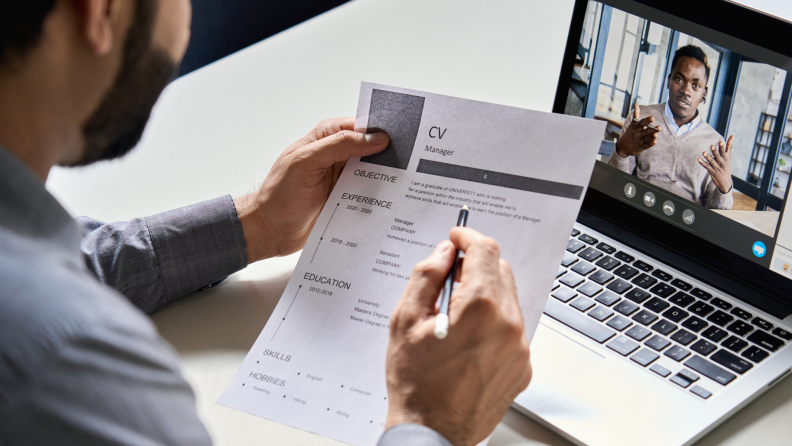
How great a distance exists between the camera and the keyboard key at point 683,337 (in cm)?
69

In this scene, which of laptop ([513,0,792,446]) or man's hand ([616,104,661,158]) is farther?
man's hand ([616,104,661,158])

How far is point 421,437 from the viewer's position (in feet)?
1.73

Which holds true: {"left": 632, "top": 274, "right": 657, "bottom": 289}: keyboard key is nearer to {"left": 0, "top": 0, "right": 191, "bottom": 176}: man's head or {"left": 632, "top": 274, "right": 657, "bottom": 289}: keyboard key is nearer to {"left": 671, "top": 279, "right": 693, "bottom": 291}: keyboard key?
{"left": 671, "top": 279, "right": 693, "bottom": 291}: keyboard key

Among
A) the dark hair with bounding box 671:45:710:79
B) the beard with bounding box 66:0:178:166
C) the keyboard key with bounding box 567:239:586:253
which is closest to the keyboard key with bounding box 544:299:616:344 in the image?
the keyboard key with bounding box 567:239:586:253

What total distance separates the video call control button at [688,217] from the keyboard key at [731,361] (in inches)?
7.2

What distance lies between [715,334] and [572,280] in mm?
165

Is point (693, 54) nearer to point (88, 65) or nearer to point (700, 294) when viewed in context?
point (700, 294)

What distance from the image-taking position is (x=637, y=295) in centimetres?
76

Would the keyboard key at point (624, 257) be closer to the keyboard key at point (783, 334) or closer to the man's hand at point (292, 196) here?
the keyboard key at point (783, 334)

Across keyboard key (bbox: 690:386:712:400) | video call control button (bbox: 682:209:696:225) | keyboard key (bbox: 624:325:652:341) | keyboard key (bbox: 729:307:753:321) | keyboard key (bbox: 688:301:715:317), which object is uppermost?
video call control button (bbox: 682:209:696:225)

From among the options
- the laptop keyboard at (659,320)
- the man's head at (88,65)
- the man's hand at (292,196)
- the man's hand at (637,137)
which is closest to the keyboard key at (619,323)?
the laptop keyboard at (659,320)

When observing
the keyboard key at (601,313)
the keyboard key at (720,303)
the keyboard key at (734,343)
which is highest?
the keyboard key at (720,303)

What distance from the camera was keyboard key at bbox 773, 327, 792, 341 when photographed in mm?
701

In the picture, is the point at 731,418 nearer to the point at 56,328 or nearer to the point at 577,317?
the point at 577,317
